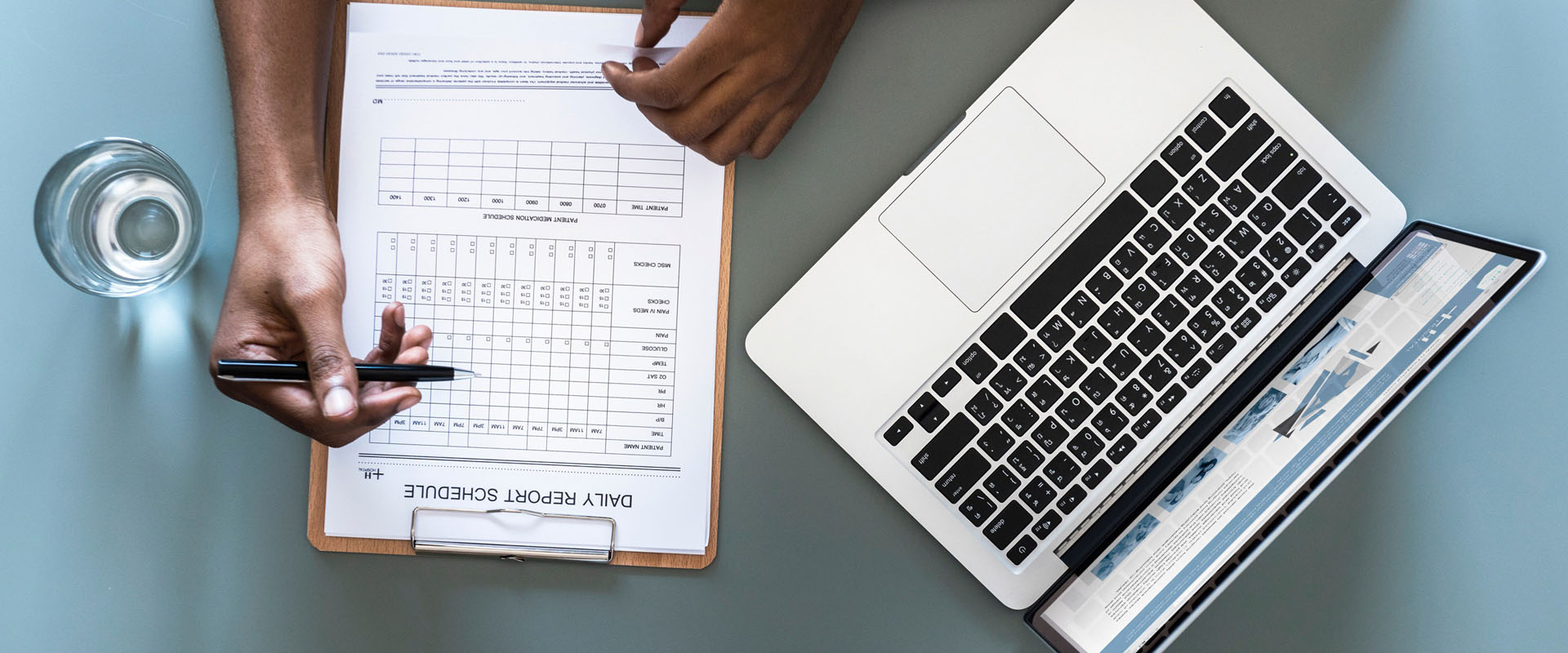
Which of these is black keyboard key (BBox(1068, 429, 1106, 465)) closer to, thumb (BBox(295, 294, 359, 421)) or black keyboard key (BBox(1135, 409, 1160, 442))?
black keyboard key (BBox(1135, 409, 1160, 442))

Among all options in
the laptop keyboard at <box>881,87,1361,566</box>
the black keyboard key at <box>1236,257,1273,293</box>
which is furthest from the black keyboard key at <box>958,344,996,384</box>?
the black keyboard key at <box>1236,257,1273,293</box>

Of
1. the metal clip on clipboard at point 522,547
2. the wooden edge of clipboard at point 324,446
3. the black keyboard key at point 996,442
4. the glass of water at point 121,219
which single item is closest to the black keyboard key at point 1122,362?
the black keyboard key at point 996,442

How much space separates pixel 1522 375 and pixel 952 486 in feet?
1.65

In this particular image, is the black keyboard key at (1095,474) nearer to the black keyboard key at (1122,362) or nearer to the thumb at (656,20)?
the black keyboard key at (1122,362)

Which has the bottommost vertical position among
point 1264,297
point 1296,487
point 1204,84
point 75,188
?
point 75,188

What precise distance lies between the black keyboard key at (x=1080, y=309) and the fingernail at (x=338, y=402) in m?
0.55

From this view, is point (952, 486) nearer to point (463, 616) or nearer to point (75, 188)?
point (463, 616)

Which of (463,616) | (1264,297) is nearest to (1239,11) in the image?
(1264,297)

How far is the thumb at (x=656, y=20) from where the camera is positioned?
66 cm

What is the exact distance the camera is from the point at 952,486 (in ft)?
2.29

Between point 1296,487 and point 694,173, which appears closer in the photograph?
point 1296,487

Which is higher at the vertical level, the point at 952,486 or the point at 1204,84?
the point at 1204,84

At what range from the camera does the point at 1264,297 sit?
686mm

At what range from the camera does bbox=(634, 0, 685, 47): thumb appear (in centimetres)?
66
